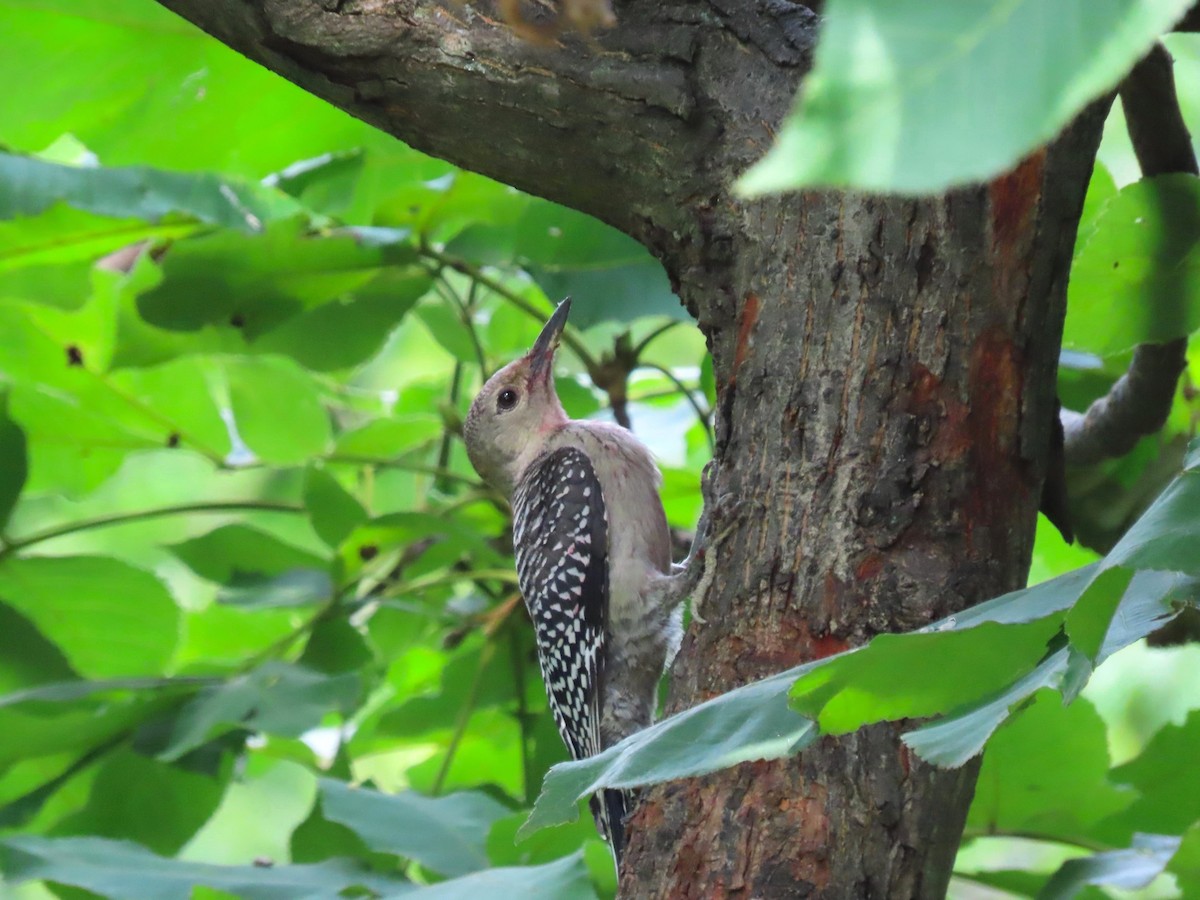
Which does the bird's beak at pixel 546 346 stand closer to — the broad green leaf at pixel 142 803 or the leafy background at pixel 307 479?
the leafy background at pixel 307 479

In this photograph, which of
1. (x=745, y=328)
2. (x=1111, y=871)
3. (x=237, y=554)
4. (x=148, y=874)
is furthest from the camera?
(x=237, y=554)

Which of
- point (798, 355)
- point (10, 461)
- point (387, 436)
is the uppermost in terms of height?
point (387, 436)

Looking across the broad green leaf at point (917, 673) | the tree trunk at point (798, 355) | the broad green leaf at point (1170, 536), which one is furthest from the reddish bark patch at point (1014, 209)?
the broad green leaf at point (917, 673)

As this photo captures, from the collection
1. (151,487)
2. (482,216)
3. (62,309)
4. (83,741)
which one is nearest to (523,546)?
(482,216)

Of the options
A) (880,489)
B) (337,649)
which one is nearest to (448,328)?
(337,649)

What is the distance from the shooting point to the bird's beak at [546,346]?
324 centimetres

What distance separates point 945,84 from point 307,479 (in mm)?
2664

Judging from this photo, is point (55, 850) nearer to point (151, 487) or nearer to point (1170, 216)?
point (1170, 216)

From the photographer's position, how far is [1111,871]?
2.06 metres

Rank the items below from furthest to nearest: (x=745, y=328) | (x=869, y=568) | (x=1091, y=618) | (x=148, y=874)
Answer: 1. (x=148, y=874)
2. (x=745, y=328)
3. (x=869, y=568)
4. (x=1091, y=618)

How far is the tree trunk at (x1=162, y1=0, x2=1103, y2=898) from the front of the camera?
153 cm

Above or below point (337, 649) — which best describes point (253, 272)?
above

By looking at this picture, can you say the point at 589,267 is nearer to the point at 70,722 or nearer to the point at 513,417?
the point at 513,417

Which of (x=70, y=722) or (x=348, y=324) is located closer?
(x=70, y=722)
